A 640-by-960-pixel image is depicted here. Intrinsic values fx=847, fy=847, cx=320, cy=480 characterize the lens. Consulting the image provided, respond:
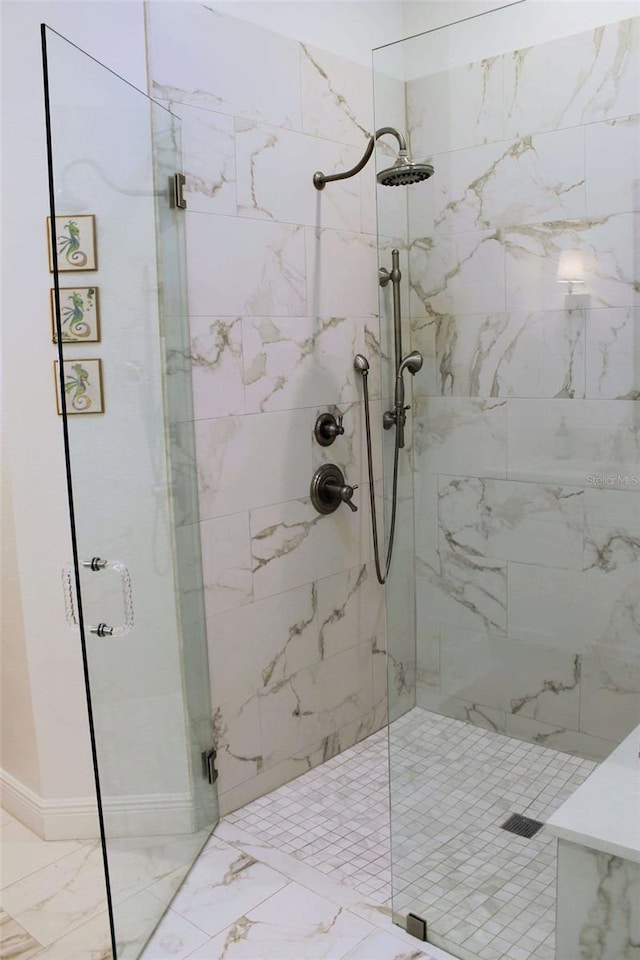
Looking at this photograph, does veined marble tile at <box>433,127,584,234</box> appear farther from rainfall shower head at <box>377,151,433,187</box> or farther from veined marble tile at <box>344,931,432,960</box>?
veined marble tile at <box>344,931,432,960</box>

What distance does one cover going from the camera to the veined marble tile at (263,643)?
267 centimetres

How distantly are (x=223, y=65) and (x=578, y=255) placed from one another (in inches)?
51.8

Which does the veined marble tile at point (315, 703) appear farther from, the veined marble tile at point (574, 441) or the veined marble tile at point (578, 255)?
the veined marble tile at point (578, 255)

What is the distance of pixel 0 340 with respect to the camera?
2.56m

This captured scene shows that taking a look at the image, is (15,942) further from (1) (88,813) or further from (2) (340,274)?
(2) (340,274)

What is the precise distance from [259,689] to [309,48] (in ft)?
6.94

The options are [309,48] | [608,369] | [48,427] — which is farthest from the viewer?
[309,48]

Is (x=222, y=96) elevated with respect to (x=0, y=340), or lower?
elevated

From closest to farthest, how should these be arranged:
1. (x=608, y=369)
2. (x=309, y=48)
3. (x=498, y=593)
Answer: (x=608, y=369) < (x=498, y=593) < (x=309, y=48)

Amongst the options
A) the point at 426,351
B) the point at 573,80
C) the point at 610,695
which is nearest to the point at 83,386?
the point at 426,351

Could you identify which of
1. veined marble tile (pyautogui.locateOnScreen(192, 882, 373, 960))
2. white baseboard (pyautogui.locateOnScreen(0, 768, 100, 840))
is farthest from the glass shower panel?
white baseboard (pyautogui.locateOnScreen(0, 768, 100, 840))

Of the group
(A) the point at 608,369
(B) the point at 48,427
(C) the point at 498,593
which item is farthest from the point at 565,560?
(B) the point at 48,427

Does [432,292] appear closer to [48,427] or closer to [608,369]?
[608,369]

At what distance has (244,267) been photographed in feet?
8.64
